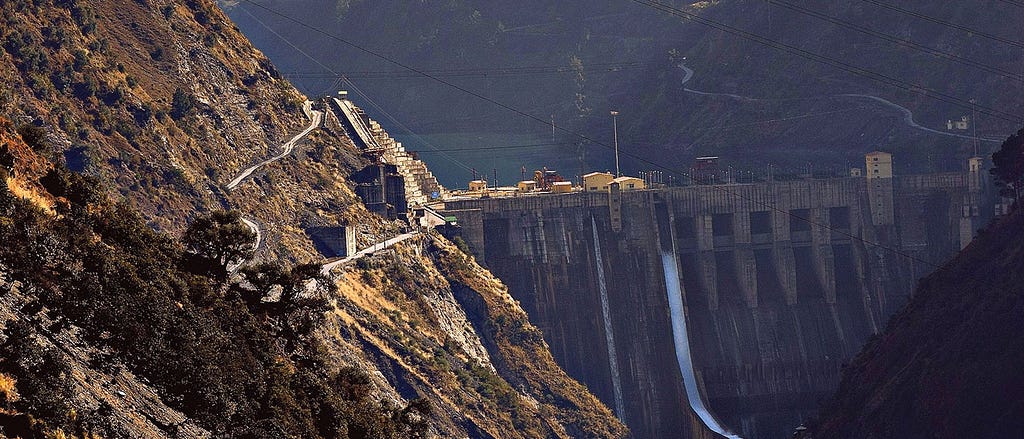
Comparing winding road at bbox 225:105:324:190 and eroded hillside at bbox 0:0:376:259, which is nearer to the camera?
eroded hillside at bbox 0:0:376:259

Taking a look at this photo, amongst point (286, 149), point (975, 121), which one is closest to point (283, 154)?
point (286, 149)

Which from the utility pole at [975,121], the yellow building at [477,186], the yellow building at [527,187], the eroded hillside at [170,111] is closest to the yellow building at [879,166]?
the utility pole at [975,121]

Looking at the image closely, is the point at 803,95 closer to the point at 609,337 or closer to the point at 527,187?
the point at 527,187

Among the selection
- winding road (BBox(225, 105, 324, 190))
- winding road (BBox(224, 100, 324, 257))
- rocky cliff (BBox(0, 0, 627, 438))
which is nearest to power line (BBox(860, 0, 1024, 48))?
rocky cliff (BBox(0, 0, 627, 438))

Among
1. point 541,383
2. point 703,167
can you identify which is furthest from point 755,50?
point 541,383

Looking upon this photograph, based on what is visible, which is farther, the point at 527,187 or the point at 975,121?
the point at 975,121

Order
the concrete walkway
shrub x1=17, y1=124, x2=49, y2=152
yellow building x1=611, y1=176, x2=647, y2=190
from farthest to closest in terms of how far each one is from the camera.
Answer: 1. yellow building x1=611, y1=176, x2=647, y2=190
2. the concrete walkway
3. shrub x1=17, y1=124, x2=49, y2=152

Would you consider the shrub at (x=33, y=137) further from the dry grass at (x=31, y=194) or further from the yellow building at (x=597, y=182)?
the yellow building at (x=597, y=182)

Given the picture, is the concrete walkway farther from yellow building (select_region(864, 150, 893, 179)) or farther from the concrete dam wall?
yellow building (select_region(864, 150, 893, 179))
